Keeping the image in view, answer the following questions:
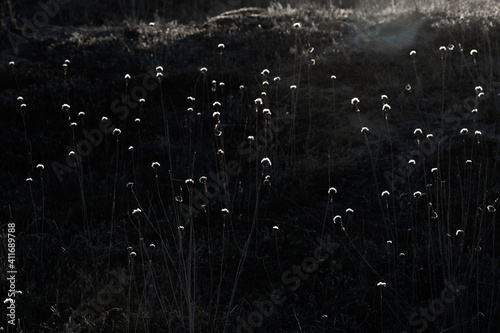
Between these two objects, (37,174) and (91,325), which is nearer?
A: (91,325)

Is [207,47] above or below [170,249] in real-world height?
above

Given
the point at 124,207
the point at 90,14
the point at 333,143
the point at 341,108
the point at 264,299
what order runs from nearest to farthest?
the point at 264,299
the point at 124,207
the point at 333,143
the point at 341,108
the point at 90,14

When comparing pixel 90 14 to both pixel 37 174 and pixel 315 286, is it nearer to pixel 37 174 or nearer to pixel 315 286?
pixel 37 174

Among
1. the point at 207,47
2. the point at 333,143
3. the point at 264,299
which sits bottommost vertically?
the point at 264,299

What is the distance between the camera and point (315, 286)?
5.27 metres

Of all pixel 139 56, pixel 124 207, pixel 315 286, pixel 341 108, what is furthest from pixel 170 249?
pixel 139 56

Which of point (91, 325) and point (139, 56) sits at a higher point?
point (139, 56)

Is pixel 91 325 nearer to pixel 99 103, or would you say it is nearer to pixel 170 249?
pixel 170 249

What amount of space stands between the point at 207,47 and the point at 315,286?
5.76 meters

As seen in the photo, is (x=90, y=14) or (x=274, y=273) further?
(x=90, y=14)

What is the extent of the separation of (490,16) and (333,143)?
4073mm

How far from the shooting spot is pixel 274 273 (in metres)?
5.47

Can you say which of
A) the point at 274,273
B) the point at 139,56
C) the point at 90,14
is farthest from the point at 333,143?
the point at 90,14

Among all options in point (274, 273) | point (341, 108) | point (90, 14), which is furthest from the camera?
point (90, 14)
